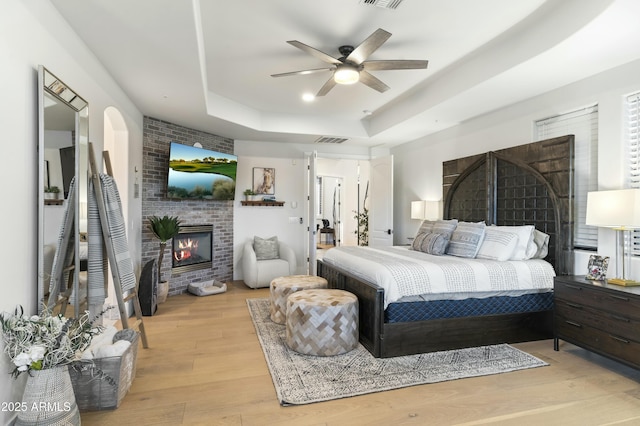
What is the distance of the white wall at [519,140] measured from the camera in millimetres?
3110

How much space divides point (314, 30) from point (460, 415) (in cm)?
306

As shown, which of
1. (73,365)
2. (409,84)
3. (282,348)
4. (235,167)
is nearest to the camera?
(73,365)

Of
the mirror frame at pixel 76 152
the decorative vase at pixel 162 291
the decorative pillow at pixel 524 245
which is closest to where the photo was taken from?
the mirror frame at pixel 76 152

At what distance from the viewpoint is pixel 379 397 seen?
7.70 feet

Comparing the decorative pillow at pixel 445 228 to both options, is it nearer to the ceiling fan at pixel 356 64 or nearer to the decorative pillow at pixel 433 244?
the decorative pillow at pixel 433 244

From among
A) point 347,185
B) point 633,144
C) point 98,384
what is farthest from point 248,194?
point 633,144

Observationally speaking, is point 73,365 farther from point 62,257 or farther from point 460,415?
point 460,415

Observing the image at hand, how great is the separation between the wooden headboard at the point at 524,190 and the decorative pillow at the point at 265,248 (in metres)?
2.85

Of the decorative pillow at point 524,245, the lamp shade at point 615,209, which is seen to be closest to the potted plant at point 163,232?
the decorative pillow at point 524,245

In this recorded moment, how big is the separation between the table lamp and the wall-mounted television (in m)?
4.62

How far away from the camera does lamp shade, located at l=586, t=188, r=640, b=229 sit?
2.64 metres

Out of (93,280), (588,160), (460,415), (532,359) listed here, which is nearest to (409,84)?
(588,160)

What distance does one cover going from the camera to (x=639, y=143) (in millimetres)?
3014

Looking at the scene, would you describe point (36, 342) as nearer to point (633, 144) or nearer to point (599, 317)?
point (599, 317)
